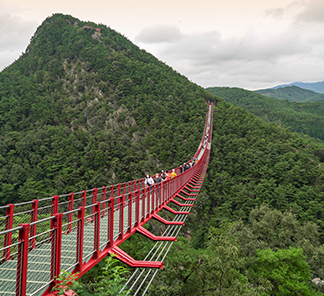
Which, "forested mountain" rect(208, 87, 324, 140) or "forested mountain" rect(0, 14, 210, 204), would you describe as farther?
"forested mountain" rect(208, 87, 324, 140)

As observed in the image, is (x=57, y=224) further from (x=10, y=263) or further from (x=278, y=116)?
(x=278, y=116)

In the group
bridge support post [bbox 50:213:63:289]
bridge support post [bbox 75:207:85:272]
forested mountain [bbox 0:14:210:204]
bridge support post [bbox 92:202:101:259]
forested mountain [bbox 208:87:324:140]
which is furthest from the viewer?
forested mountain [bbox 208:87:324:140]

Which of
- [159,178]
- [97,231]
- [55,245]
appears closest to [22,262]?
[55,245]

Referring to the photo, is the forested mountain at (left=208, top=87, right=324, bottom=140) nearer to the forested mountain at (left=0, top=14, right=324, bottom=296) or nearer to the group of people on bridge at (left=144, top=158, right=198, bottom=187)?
the forested mountain at (left=0, top=14, right=324, bottom=296)

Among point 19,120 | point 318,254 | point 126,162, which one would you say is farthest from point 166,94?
point 318,254

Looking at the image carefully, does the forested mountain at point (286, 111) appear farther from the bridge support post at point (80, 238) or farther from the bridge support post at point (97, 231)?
the bridge support post at point (80, 238)

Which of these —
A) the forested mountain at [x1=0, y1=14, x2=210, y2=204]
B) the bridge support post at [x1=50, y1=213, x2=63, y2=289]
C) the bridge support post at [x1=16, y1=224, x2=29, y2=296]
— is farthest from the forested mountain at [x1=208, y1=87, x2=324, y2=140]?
the bridge support post at [x1=16, y1=224, x2=29, y2=296]

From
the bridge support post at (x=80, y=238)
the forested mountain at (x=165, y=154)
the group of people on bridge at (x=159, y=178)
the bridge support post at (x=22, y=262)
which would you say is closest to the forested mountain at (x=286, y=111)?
A: the forested mountain at (x=165, y=154)
